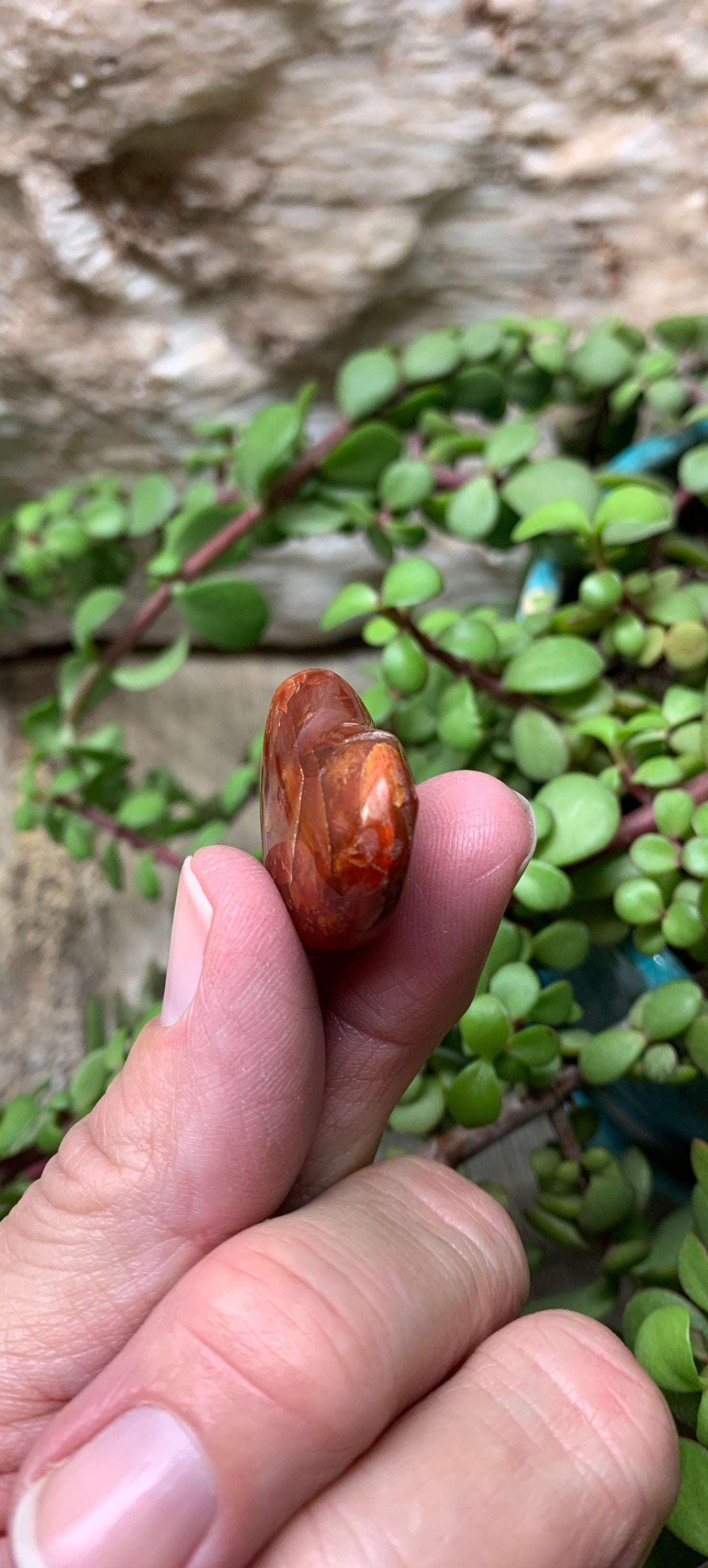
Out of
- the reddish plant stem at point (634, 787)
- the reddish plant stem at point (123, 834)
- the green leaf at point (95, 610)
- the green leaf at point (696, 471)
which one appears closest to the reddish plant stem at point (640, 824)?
the reddish plant stem at point (634, 787)

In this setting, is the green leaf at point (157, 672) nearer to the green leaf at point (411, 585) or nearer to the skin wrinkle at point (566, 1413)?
the green leaf at point (411, 585)

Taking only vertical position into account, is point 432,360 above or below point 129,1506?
above

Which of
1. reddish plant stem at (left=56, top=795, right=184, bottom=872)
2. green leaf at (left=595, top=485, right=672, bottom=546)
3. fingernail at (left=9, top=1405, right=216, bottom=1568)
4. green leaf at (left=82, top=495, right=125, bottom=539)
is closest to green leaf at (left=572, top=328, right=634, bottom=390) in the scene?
green leaf at (left=595, top=485, right=672, bottom=546)

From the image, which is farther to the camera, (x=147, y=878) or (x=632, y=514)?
(x=147, y=878)

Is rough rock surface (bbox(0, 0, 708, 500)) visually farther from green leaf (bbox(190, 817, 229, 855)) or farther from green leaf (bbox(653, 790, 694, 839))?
green leaf (bbox(653, 790, 694, 839))

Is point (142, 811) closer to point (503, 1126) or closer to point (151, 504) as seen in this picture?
point (151, 504)

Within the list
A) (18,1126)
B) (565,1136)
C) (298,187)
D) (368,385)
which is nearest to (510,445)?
(368,385)
